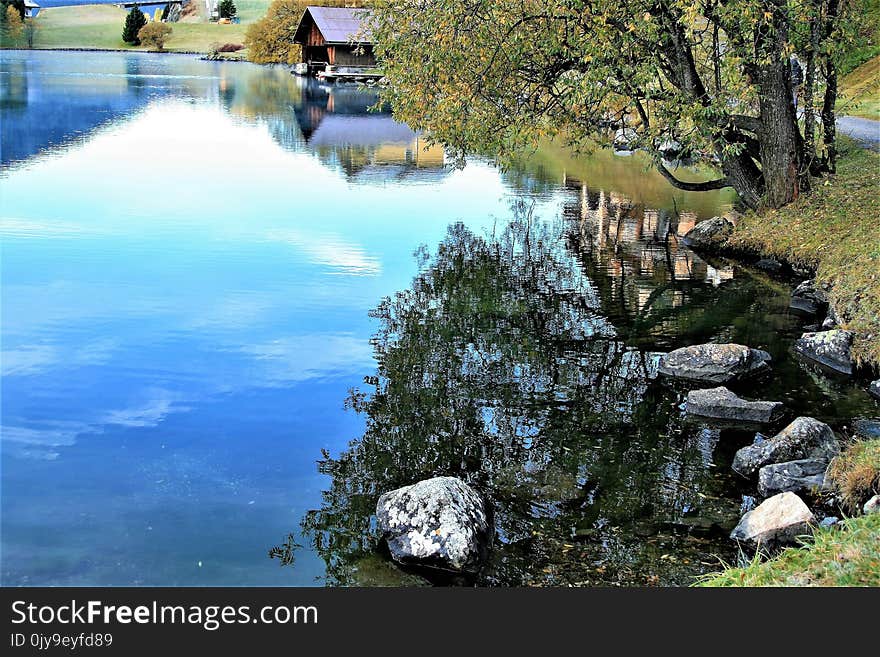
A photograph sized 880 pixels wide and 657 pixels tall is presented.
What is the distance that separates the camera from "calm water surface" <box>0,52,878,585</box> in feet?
30.4

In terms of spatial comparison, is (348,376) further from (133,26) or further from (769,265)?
(133,26)

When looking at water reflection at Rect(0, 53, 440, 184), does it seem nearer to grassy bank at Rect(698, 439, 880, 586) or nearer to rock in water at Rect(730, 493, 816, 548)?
rock in water at Rect(730, 493, 816, 548)

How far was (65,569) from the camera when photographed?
8.59m

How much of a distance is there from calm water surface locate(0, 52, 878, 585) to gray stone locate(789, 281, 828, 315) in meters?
0.56

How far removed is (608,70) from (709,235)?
629cm

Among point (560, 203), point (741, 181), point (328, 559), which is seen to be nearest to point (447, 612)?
point (328, 559)

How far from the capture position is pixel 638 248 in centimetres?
2338

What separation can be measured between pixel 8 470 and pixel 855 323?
43.2 feet

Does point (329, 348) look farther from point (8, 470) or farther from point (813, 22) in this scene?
point (813, 22)

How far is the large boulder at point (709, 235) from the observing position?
2352 centimetres

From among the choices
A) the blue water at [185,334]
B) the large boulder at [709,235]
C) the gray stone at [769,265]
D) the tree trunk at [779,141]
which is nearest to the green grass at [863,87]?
the blue water at [185,334]

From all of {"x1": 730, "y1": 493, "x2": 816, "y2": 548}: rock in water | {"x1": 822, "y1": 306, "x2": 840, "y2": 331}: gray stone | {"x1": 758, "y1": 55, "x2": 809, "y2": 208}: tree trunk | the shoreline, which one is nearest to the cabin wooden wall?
the shoreline

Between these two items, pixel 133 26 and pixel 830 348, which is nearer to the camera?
pixel 830 348

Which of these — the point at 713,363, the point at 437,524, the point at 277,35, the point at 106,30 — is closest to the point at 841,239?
the point at 713,363
